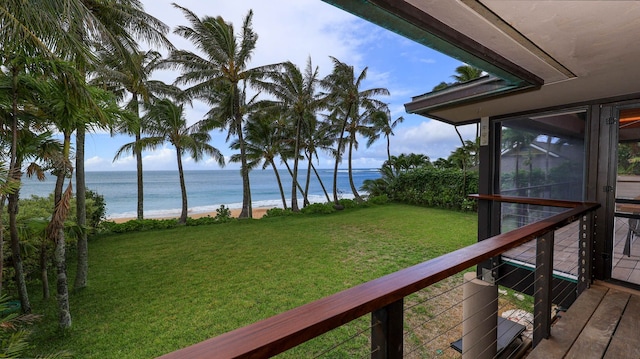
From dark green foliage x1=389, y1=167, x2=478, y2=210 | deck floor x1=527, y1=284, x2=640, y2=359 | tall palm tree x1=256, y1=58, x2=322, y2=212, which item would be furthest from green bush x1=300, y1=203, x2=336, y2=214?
deck floor x1=527, y1=284, x2=640, y2=359

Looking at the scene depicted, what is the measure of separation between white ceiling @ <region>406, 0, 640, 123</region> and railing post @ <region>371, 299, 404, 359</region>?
1226 mm

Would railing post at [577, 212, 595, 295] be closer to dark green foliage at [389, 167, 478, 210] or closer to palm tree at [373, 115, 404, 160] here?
dark green foliage at [389, 167, 478, 210]

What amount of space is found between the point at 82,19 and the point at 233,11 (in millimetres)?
8176

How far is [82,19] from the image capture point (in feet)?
12.9

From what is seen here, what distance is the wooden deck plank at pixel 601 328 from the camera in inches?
65.7

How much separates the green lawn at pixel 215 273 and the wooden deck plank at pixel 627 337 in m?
2.67

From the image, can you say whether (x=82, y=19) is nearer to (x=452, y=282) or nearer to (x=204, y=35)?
(x=204, y=35)

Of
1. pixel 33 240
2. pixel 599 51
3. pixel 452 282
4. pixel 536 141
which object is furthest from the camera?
pixel 452 282

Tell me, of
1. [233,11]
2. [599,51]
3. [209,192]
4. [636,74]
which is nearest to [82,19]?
[599,51]

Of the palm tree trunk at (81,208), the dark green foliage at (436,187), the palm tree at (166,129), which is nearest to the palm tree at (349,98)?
the dark green foliage at (436,187)

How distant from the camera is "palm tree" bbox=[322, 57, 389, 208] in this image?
12211 mm

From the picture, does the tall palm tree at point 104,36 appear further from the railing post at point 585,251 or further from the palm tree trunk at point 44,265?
the railing post at point 585,251

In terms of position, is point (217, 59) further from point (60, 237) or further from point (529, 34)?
point (529, 34)

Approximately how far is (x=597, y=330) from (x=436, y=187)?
12.0 meters
